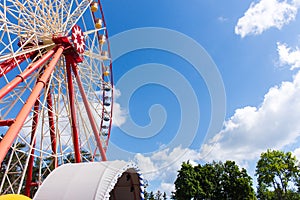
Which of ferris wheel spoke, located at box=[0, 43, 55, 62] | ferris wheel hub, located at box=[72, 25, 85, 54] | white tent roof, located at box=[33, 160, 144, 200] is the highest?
ferris wheel hub, located at box=[72, 25, 85, 54]

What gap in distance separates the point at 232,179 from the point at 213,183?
7.11 feet

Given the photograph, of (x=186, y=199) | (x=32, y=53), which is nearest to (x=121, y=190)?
(x=32, y=53)

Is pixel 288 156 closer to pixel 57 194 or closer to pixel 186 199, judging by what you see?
Result: pixel 186 199

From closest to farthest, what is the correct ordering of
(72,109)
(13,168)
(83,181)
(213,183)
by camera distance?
1. (83,181)
2. (72,109)
3. (13,168)
4. (213,183)

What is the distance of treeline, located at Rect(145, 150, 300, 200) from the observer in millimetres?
32688

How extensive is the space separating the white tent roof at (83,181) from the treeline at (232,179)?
75.5 feet

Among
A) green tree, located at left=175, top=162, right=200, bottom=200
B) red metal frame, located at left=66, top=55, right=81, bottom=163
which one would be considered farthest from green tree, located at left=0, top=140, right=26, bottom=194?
green tree, located at left=175, top=162, right=200, bottom=200

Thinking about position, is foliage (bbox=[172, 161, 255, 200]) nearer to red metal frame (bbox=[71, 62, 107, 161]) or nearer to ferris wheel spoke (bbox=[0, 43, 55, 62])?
red metal frame (bbox=[71, 62, 107, 161])

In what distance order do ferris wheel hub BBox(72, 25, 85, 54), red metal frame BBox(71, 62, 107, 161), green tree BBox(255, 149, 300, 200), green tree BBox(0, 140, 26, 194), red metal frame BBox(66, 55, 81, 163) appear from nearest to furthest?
green tree BBox(0, 140, 26, 194)
red metal frame BBox(66, 55, 81, 163)
red metal frame BBox(71, 62, 107, 161)
ferris wheel hub BBox(72, 25, 85, 54)
green tree BBox(255, 149, 300, 200)

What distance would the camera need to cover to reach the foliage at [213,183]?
3347cm

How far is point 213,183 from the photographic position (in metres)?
35.2

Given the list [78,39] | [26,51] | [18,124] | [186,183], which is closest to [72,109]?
[26,51]

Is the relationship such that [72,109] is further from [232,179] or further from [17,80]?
[232,179]

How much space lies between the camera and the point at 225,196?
34406mm
